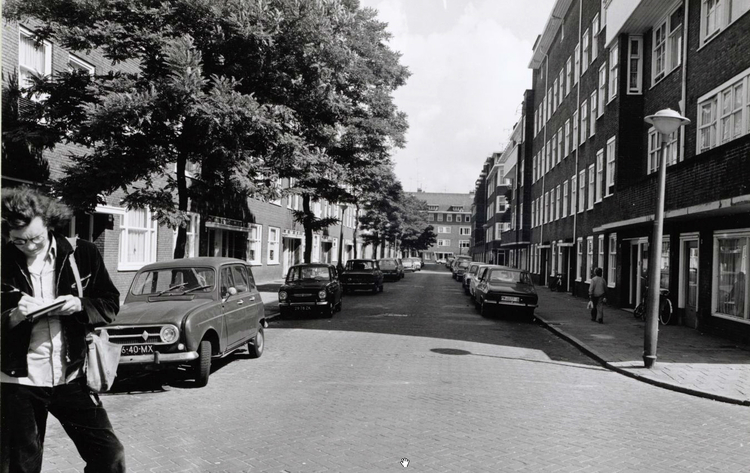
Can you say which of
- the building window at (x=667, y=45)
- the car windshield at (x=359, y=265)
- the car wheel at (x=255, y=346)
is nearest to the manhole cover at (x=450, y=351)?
the car wheel at (x=255, y=346)

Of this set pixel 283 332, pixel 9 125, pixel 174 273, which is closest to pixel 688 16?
pixel 283 332

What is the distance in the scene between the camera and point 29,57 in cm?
1360

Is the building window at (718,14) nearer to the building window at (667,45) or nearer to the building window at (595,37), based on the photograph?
the building window at (667,45)

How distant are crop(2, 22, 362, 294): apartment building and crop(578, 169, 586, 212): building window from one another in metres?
14.2

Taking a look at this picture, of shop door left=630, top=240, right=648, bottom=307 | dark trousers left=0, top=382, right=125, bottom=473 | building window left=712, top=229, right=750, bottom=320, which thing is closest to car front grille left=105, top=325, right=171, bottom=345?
dark trousers left=0, top=382, right=125, bottom=473

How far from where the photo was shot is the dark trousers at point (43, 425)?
3.17 meters

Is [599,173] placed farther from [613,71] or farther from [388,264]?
[388,264]

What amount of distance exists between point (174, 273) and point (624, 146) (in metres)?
17.5

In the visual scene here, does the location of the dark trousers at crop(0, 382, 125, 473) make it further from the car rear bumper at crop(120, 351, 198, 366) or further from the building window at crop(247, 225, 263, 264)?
the building window at crop(247, 225, 263, 264)

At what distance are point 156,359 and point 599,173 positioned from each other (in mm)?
21777

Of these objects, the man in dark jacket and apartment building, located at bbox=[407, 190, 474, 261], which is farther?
apartment building, located at bbox=[407, 190, 474, 261]

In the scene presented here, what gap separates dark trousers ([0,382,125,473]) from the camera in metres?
3.17

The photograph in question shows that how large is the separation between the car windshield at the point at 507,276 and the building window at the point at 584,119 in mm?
11818

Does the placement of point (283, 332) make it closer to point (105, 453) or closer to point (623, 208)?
point (105, 453)
